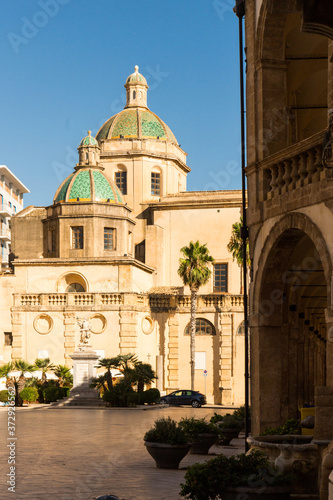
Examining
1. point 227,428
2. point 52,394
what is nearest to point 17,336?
point 52,394

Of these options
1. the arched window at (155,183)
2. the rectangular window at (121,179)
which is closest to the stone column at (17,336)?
the rectangular window at (121,179)

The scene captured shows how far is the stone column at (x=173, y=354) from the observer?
56.3 m

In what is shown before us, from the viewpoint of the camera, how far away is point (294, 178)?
13.9 meters

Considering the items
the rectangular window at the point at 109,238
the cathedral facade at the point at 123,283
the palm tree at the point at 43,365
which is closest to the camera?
the palm tree at the point at 43,365

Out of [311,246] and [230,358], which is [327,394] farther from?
[230,358]

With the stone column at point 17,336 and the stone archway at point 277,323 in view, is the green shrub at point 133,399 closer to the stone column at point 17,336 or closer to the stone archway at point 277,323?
the stone column at point 17,336

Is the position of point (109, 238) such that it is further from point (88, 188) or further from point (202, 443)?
point (202, 443)

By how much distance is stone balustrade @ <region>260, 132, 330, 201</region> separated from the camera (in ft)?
42.5

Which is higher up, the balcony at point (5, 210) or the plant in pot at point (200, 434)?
the balcony at point (5, 210)

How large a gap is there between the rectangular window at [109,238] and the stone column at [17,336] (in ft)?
26.3

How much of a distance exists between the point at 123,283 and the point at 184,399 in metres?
9.72

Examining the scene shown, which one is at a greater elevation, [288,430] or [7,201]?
[7,201]

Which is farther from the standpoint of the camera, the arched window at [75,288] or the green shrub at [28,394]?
the arched window at [75,288]

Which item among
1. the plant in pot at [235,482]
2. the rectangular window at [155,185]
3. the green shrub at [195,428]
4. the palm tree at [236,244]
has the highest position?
the rectangular window at [155,185]
